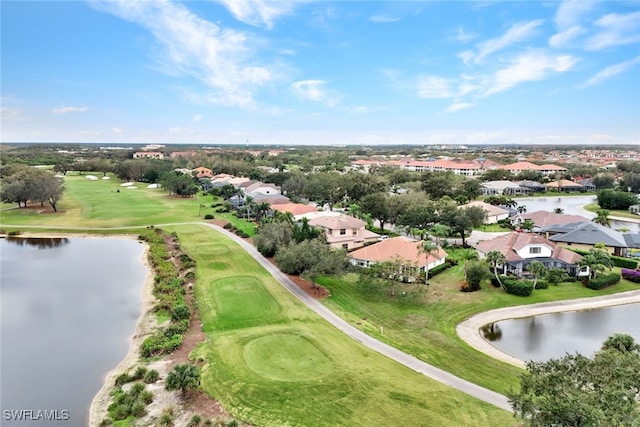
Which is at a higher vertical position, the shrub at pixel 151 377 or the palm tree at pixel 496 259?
the palm tree at pixel 496 259

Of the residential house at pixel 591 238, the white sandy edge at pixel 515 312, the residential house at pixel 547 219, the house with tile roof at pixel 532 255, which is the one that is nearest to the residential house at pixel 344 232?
the house with tile roof at pixel 532 255

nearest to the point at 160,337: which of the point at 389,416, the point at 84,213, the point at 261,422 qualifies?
the point at 261,422

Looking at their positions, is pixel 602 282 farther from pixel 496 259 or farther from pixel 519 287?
pixel 496 259

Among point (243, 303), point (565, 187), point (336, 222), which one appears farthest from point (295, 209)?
point (565, 187)

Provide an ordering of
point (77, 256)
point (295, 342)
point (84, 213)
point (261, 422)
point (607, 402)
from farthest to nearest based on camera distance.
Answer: point (84, 213) → point (77, 256) → point (295, 342) → point (261, 422) → point (607, 402)

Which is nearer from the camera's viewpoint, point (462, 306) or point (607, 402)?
point (607, 402)

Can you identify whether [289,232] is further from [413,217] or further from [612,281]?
[612,281]

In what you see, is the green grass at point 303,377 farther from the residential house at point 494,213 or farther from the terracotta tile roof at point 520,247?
the residential house at point 494,213
